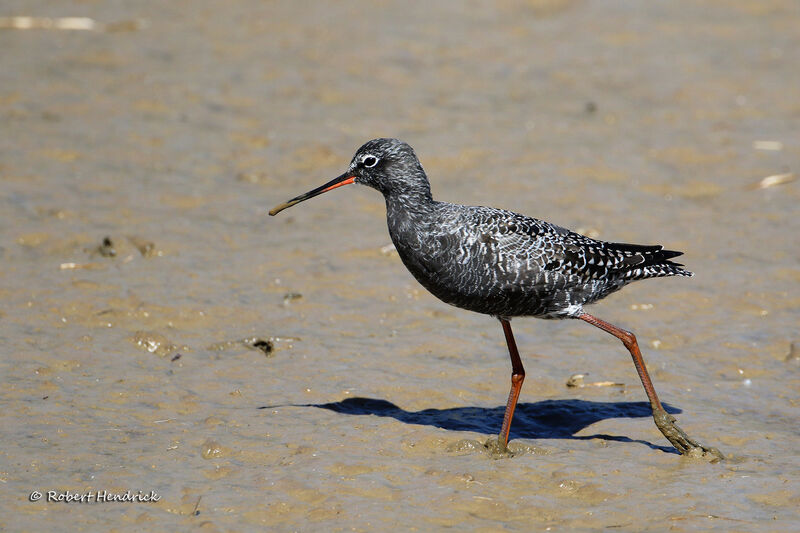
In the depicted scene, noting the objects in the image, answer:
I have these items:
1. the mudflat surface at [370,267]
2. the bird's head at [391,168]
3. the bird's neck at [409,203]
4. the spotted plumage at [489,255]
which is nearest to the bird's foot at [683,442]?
the mudflat surface at [370,267]

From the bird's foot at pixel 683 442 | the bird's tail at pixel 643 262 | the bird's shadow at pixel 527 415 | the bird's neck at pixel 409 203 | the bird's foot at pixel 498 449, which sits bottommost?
the bird's shadow at pixel 527 415

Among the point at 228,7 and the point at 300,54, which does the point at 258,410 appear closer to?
the point at 300,54

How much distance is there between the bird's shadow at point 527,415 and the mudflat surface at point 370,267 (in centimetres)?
3

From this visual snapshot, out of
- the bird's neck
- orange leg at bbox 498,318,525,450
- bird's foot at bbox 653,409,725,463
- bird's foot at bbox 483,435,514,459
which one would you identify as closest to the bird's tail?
orange leg at bbox 498,318,525,450

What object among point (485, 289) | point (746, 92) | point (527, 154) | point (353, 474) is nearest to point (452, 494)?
point (353, 474)

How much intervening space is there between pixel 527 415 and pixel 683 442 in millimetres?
1319

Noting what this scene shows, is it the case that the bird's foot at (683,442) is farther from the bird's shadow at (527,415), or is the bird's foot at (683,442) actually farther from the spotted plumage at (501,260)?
the bird's shadow at (527,415)

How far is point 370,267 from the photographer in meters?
10.0

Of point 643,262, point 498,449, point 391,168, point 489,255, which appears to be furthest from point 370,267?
point 498,449

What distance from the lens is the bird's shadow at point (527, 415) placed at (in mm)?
7598

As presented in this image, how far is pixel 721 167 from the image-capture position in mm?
11906

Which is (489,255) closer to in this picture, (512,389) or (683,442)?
(512,389)

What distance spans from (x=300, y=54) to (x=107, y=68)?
106 inches

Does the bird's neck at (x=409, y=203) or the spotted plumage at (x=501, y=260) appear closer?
the spotted plumage at (x=501, y=260)
